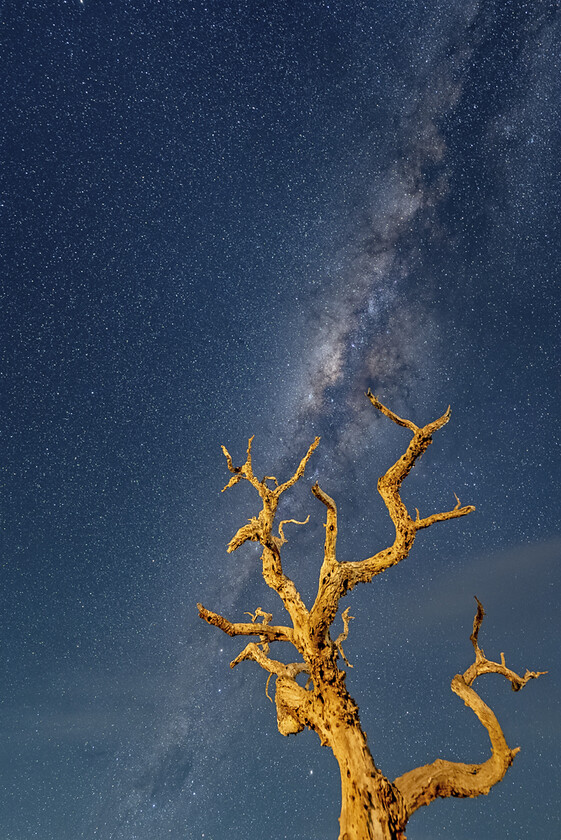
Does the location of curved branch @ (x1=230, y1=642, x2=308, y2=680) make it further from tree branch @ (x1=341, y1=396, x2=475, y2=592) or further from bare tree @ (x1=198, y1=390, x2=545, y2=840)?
tree branch @ (x1=341, y1=396, x2=475, y2=592)

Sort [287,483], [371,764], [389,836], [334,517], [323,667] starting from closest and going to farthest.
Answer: [389,836] < [371,764] < [323,667] < [334,517] < [287,483]

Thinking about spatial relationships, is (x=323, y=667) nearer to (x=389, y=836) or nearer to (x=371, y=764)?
(x=371, y=764)

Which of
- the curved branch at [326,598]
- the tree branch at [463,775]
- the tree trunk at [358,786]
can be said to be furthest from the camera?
the curved branch at [326,598]

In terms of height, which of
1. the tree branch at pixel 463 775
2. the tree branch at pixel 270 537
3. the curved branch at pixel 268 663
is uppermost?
the tree branch at pixel 270 537

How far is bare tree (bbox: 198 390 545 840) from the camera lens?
855cm

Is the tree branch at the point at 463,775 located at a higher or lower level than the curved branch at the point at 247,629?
lower

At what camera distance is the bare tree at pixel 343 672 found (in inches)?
337

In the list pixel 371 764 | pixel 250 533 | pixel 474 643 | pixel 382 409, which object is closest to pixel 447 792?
pixel 371 764

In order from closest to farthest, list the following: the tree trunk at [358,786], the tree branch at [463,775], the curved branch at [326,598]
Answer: the tree trunk at [358,786], the tree branch at [463,775], the curved branch at [326,598]

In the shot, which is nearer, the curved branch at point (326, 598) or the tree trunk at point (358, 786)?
the tree trunk at point (358, 786)

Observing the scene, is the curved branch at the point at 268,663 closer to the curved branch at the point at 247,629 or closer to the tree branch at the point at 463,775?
the curved branch at the point at 247,629

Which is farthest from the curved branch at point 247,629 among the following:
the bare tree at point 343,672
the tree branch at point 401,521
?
the tree branch at point 401,521

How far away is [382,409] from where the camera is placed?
10734mm

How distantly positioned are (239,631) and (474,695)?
4.92 meters
